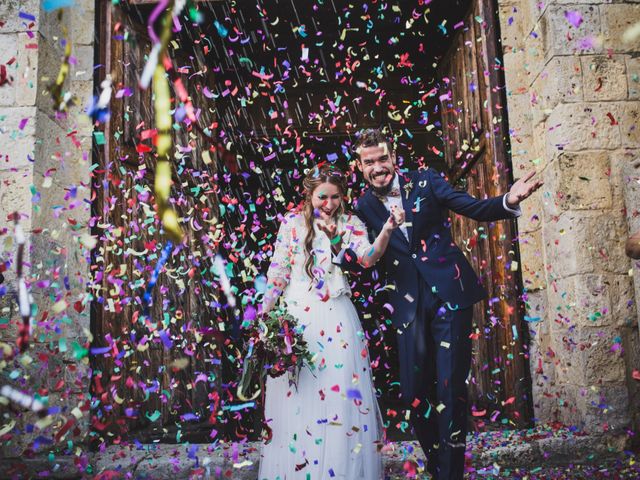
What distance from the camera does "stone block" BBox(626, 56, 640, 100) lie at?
12.6ft

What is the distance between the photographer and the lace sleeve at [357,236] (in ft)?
10.8

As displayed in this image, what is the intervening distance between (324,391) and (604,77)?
2.97 meters

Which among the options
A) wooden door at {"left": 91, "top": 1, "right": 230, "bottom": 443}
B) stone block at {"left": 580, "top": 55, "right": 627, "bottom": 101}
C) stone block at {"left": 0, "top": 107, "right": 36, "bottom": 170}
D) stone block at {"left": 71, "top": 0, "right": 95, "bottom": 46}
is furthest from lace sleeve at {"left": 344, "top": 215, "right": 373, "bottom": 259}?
stone block at {"left": 71, "top": 0, "right": 95, "bottom": 46}

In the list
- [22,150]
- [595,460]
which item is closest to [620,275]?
[595,460]

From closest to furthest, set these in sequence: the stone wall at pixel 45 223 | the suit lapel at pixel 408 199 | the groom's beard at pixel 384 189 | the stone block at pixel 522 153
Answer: the suit lapel at pixel 408 199
the groom's beard at pixel 384 189
the stone wall at pixel 45 223
the stone block at pixel 522 153

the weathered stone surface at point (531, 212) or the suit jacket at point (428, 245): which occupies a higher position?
the weathered stone surface at point (531, 212)

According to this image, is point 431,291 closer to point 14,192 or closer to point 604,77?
point 604,77

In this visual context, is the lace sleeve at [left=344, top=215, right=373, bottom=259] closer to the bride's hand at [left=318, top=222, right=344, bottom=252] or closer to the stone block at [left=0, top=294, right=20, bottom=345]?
the bride's hand at [left=318, top=222, right=344, bottom=252]

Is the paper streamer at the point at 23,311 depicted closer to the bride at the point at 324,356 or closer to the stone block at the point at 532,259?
the bride at the point at 324,356

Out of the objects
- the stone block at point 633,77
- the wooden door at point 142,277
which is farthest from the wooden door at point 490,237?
the wooden door at point 142,277

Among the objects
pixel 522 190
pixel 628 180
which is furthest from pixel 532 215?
pixel 522 190

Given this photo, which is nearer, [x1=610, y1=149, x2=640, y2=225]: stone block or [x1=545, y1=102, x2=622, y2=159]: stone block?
[x1=610, y1=149, x2=640, y2=225]: stone block

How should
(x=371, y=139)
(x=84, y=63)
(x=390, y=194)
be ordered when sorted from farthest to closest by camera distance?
(x=84, y=63) → (x=390, y=194) → (x=371, y=139)

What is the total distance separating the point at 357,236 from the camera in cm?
336
